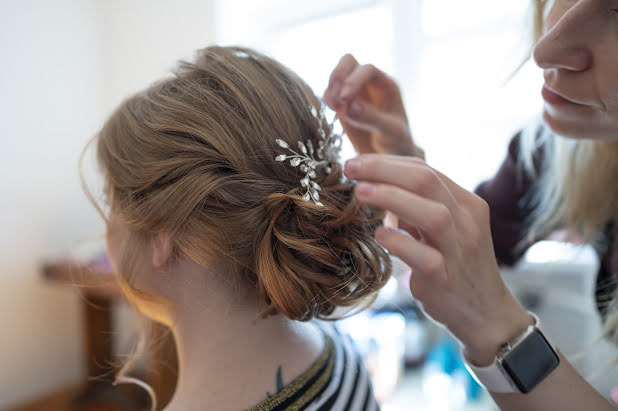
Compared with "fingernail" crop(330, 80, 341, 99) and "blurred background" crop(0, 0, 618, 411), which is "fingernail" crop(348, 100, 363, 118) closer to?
"fingernail" crop(330, 80, 341, 99)

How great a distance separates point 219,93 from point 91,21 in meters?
2.03

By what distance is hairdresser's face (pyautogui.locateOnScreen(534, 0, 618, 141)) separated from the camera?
0.56 m

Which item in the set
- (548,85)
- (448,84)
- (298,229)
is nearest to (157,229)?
(298,229)

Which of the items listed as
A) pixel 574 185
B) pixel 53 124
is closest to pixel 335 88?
pixel 574 185

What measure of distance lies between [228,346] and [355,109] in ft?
1.42

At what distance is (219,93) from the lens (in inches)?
23.5

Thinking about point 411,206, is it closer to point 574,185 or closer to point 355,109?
point 355,109

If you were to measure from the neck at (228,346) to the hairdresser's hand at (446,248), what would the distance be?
0.22 meters

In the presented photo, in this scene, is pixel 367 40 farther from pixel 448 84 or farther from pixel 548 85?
pixel 548 85

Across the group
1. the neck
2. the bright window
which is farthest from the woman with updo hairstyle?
the bright window

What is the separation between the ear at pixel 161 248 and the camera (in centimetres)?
60

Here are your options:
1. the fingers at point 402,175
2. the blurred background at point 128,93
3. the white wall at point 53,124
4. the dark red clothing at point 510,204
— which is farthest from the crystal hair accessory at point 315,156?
the white wall at point 53,124

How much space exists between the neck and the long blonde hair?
640mm

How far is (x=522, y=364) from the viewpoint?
0.53 m
